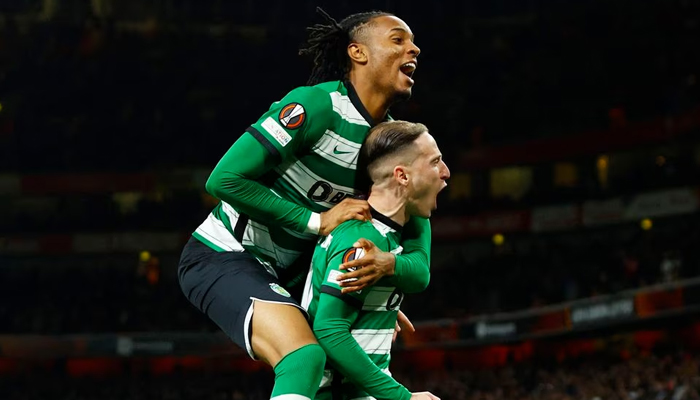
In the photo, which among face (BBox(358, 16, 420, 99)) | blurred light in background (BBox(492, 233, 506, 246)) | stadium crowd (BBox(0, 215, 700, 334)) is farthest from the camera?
blurred light in background (BBox(492, 233, 506, 246))

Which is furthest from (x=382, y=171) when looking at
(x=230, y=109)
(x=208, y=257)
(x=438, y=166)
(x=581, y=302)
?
(x=230, y=109)

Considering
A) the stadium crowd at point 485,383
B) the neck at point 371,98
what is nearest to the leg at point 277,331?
the neck at point 371,98

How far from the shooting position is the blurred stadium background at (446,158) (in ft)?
71.4

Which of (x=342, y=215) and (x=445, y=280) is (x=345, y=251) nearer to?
(x=342, y=215)

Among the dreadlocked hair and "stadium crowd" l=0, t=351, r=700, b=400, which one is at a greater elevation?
the dreadlocked hair

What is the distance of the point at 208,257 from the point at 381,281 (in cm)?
84

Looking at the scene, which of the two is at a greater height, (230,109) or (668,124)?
(668,124)

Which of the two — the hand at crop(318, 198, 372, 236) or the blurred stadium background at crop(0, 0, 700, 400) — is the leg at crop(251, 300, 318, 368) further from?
the blurred stadium background at crop(0, 0, 700, 400)

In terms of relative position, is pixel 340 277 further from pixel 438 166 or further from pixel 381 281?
pixel 438 166

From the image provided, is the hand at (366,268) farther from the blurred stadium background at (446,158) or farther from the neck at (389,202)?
the blurred stadium background at (446,158)

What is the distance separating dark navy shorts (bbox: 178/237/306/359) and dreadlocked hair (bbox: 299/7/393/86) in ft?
3.24

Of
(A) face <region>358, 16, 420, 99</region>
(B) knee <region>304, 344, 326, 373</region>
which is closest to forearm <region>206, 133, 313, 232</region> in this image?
(B) knee <region>304, 344, 326, 373</region>

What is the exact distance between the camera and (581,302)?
19453 millimetres

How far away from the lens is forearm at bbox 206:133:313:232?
4.13 metres
